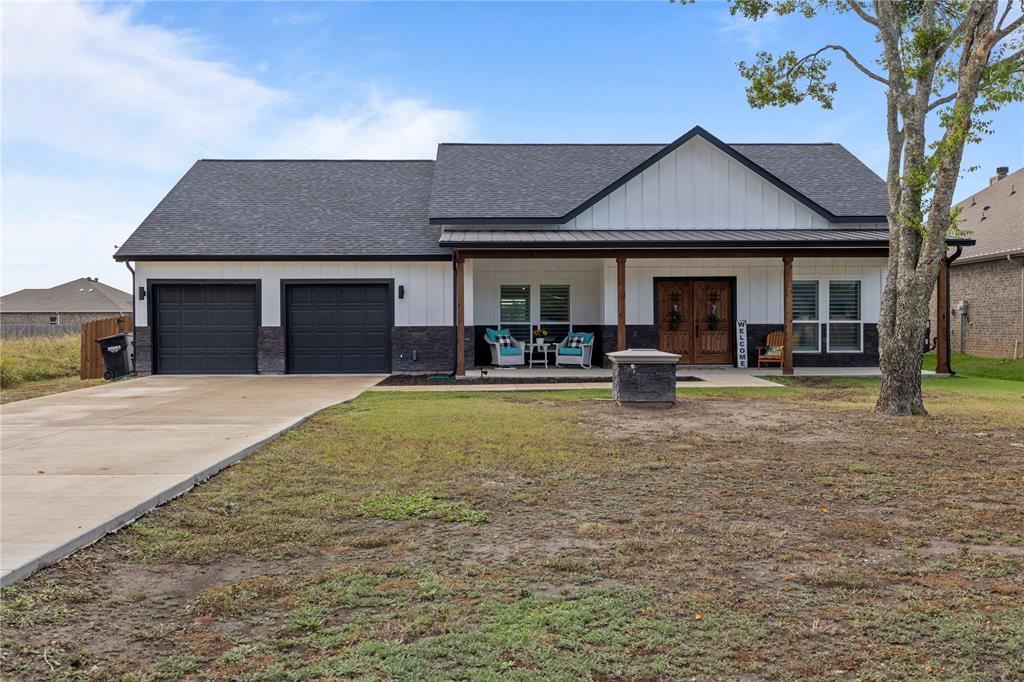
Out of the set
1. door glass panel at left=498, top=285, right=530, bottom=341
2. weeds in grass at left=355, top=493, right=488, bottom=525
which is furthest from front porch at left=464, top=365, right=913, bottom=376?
weeds in grass at left=355, top=493, right=488, bottom=525

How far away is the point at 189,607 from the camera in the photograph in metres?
3.60

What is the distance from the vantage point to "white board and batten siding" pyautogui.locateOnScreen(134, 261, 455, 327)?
17.7 metres

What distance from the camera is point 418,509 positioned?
5320 millimetres

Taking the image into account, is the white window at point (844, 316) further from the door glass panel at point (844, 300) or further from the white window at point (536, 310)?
the white window at point (536, 310)

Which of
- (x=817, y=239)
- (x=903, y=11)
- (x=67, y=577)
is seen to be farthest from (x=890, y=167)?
(x=67, y=577)

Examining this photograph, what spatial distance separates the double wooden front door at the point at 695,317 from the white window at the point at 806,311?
5.10 ft

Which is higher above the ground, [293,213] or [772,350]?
[293,213]

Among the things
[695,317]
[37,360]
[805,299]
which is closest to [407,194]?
[695,317]

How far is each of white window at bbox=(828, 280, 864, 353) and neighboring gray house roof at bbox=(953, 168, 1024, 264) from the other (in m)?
6.40

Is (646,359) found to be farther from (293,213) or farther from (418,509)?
(293,213)

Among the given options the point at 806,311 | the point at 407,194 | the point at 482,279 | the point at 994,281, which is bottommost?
the point at 806,311

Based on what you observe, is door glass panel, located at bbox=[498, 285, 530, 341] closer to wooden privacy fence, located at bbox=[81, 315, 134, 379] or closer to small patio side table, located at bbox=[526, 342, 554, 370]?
small patio side table, located at bbox=[526, 342, 554, 370]

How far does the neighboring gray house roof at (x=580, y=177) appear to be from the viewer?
1775 centimetres

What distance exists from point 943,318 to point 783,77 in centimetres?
738
